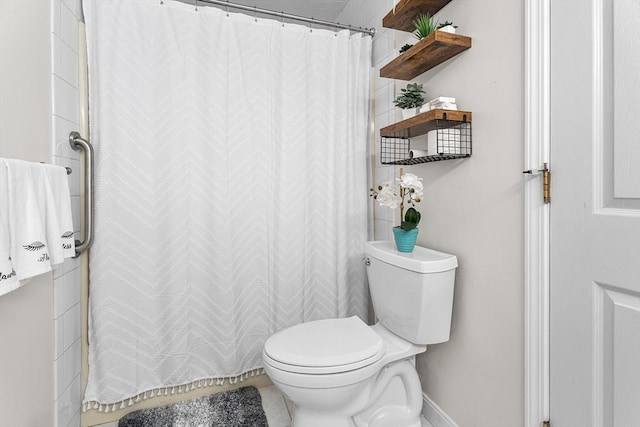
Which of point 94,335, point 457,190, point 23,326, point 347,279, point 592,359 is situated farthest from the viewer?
point 347,279

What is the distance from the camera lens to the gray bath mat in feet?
4.90

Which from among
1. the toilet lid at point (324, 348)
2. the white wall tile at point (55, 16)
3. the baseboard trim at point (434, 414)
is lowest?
the baseboard trim at point (434, 414)

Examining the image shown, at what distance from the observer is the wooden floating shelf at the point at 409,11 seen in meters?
1.38

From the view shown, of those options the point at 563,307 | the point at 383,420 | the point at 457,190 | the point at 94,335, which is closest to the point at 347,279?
the point at 383,420

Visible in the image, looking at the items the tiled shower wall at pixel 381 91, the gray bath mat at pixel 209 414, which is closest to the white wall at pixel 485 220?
the tiled shower wall at pixel 381 91

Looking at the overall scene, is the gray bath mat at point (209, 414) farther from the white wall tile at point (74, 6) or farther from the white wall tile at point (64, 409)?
the white wall tile at point (74, 6)

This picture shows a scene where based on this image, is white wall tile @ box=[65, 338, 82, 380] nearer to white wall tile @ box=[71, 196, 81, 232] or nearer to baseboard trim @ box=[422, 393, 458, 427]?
white wall tile @ box=[71, 196, 81, 232]

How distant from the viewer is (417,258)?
4.36 feet

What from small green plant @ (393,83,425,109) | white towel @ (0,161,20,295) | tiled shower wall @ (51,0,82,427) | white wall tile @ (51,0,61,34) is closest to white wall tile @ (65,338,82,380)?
tiled shower wall @ (51,0,82,427)

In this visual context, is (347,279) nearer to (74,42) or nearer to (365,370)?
(365,370)

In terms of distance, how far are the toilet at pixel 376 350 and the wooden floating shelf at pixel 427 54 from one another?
0.80 metres

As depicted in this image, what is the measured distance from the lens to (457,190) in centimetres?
136

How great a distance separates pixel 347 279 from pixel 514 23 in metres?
1.39

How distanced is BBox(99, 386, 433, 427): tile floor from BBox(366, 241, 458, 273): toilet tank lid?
0.78 m
